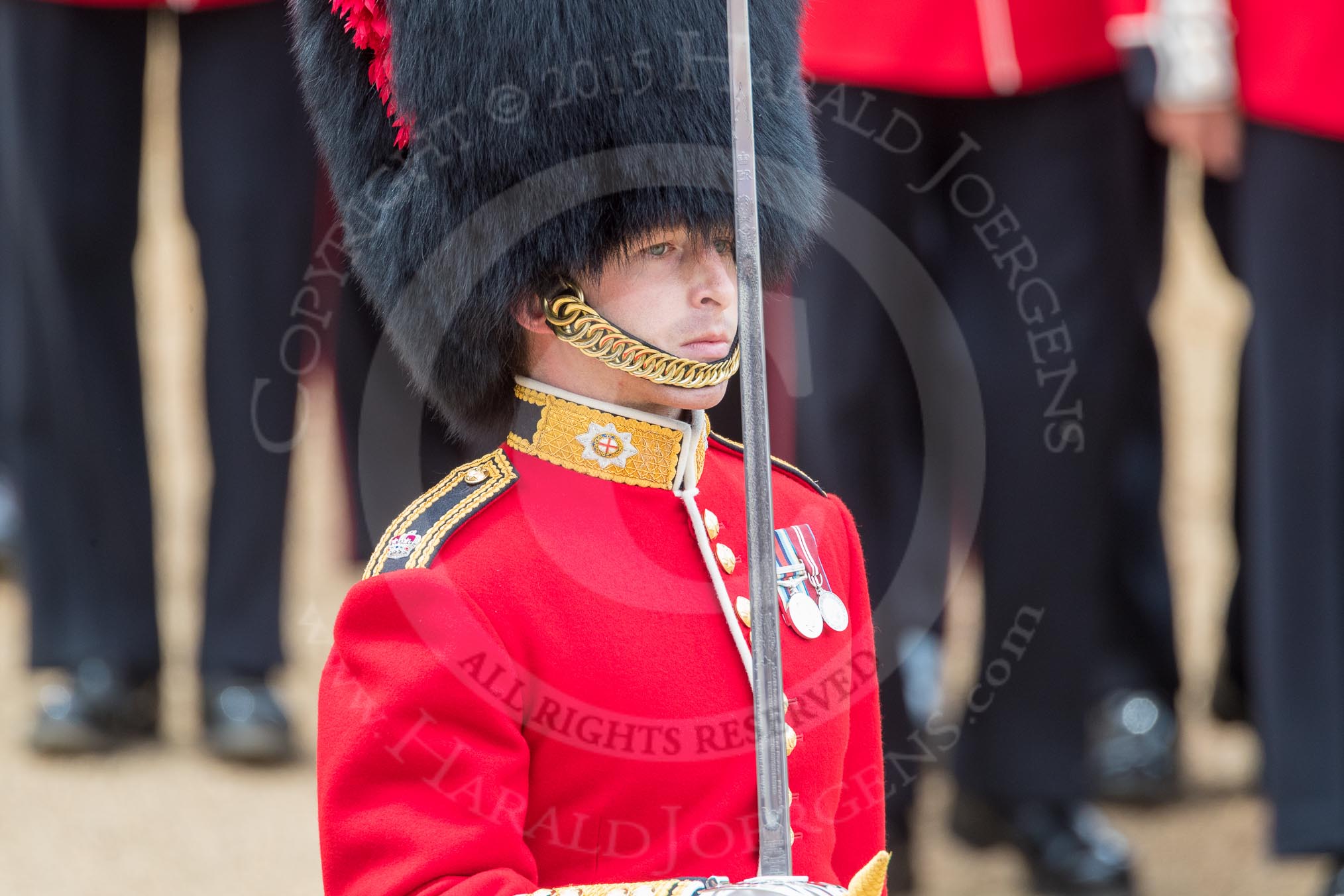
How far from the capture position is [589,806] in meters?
A: 1.42

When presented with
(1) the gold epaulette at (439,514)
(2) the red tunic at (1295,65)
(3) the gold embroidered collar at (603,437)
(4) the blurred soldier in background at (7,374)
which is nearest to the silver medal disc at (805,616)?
(3) the gold embroidered collar at (603,437)

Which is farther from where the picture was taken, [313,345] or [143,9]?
[313,345]

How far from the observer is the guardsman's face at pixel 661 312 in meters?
1.43

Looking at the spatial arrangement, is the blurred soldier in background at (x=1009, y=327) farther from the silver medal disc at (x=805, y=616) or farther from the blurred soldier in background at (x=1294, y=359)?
the silver medal disc at (x=805, y=616)

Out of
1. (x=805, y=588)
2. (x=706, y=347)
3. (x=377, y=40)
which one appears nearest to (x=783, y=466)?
(x=805, y=588)

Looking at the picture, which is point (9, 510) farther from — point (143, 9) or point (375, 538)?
point (143, 9)

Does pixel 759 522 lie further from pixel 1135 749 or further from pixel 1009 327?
pixel 1135 749

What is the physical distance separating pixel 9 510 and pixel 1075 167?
2.56m

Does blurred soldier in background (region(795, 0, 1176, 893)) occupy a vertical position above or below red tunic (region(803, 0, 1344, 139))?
below

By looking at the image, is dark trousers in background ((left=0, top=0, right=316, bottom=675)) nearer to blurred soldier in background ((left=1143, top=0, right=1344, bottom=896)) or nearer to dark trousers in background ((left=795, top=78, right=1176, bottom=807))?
dark trousers in background ((left=795, top=78, right=1176, bottom=807))

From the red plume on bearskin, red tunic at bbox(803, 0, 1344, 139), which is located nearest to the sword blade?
the red plume on bearskin

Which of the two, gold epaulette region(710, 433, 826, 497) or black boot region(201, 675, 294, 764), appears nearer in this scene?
gold epaulette region(710, 433, 826, 497)

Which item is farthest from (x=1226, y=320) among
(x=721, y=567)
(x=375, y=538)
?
(x=721, y=567)

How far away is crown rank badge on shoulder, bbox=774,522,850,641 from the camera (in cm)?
153
